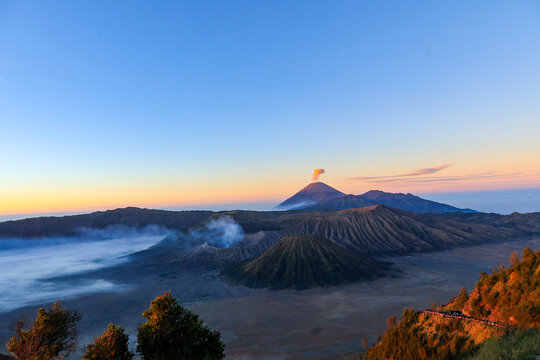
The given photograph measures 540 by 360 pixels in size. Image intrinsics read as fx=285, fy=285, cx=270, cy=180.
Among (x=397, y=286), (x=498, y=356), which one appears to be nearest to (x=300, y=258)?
(x=397, y=286)

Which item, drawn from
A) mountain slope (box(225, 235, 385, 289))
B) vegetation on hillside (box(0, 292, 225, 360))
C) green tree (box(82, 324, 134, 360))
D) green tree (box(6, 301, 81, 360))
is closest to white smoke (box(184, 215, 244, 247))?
mountain slope (box(225, 235, 385, 289))

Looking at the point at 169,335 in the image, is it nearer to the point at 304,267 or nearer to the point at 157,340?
the point at 157,340

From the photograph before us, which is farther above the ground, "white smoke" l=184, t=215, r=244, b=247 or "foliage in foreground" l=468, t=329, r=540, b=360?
"foliage in foreground" l=468, t=329, r=540, b=360

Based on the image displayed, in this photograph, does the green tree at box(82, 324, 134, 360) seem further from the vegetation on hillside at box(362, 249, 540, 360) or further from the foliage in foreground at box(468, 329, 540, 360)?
the foliage in foreground at box(468, 329, 540, 360)

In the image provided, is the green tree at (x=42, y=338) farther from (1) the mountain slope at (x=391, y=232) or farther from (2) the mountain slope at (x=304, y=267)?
(1) the mountain slope at (x=391, y=232)

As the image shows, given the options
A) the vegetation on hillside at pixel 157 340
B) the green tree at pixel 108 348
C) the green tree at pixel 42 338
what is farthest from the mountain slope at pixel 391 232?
the green tree at pixel 108 348

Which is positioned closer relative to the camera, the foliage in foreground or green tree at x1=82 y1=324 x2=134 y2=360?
the foliage in foreground

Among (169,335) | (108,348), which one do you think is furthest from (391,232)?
(108,348)
